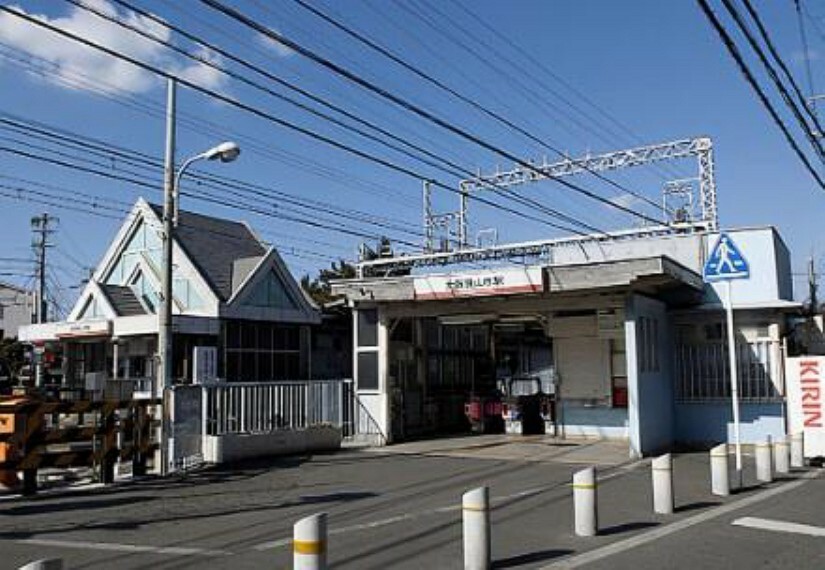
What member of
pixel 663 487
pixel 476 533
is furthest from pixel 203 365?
pixel 476 533

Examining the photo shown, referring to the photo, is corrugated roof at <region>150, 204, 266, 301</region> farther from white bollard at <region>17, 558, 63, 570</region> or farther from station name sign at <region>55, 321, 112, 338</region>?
white bollard at <region>17, 558, 63, 570</region>

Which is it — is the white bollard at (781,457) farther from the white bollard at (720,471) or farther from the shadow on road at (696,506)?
the shadow on road at (696,506)

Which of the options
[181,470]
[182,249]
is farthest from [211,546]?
[182,249]

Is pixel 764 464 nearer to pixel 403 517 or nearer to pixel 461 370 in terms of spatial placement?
pixel 403 517

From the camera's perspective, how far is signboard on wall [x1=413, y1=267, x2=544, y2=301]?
1812 cm

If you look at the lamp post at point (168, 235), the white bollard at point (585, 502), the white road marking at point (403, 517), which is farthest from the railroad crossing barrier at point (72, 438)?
the white bollard at point (585, 502)

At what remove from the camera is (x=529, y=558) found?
826cm

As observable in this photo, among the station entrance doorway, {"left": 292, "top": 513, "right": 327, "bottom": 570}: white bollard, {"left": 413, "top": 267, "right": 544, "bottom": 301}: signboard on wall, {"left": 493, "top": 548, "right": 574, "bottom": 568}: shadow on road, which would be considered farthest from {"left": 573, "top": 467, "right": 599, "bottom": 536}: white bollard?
the station entrance doorway

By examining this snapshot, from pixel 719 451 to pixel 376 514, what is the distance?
5148 mm

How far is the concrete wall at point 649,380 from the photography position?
58.2ft

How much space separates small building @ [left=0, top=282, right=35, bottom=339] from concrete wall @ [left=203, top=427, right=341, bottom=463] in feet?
223

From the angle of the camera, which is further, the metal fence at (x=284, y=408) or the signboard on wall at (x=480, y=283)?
the signboard on wall at (x=480, y=283)

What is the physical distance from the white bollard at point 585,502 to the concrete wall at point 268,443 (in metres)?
8.82

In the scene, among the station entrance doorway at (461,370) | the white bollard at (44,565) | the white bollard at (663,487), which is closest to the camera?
the white bollard at (44,565)
